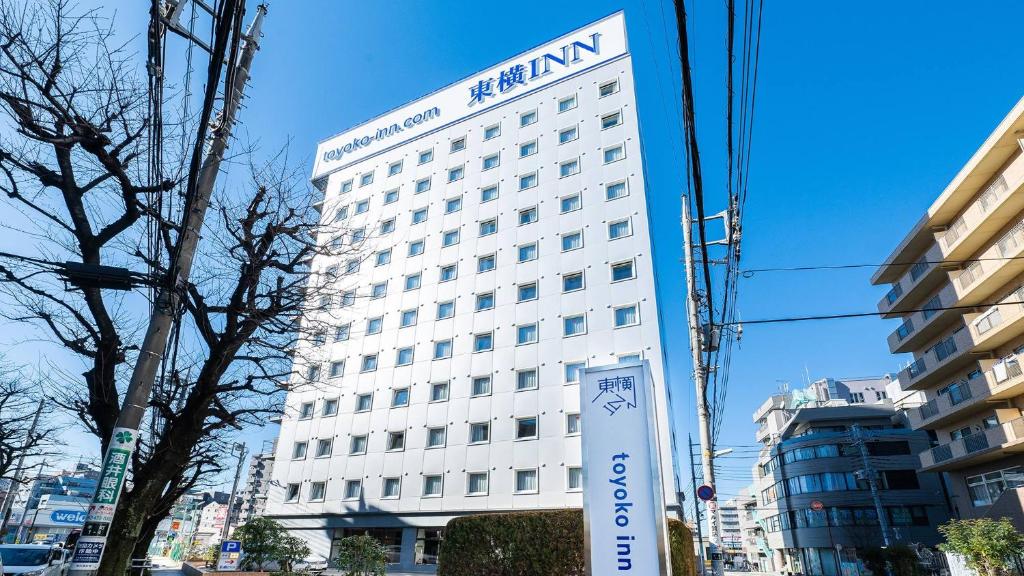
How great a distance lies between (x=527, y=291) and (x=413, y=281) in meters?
8.07

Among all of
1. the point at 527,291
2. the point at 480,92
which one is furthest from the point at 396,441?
the point at 480,92

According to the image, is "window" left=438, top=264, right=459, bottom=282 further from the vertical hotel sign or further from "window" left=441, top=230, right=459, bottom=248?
the vertical hotel sign

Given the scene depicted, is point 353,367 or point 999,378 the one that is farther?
point 353,367

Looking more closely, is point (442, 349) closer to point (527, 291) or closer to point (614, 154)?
point (527, 291)

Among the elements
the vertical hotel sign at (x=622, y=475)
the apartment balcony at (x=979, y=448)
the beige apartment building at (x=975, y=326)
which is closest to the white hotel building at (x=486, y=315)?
the beige apartment building at (x=975, y=326)

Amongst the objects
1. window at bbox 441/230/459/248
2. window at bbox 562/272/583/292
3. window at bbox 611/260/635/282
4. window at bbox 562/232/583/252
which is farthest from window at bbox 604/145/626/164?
window at bbox 441/230/459/248

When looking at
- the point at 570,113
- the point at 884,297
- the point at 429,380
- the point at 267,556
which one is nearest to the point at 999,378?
the point at 884,297

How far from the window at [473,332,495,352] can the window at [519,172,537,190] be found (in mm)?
9900

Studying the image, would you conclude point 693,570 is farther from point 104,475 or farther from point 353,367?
point 353,367

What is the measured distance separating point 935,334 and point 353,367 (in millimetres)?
38407

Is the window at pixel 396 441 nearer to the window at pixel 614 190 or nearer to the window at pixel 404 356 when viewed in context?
the window at pixel 404 356

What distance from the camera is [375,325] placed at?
3212cm

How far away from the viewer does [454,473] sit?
25.4 metres

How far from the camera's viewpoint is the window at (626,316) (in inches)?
984
